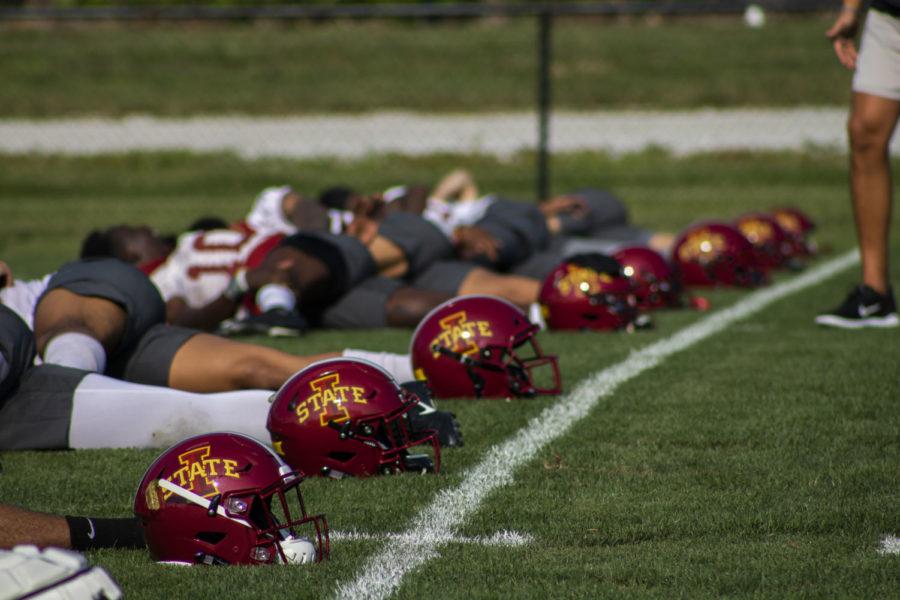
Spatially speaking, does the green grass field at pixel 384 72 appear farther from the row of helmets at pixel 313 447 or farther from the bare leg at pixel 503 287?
the row of helmets at pixel 313 447

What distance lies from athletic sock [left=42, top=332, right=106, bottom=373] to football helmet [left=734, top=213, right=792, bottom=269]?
5605mm

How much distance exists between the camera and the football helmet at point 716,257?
26.9 feet

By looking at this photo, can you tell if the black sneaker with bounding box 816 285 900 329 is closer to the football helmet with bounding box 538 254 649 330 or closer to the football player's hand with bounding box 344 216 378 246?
the football helmet with bounding box 538 254 649 330

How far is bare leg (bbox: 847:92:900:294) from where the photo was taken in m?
6.10

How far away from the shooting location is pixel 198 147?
18.9 m

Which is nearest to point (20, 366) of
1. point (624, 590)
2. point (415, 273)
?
point (624, 590)

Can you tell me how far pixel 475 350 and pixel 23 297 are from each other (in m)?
1.78

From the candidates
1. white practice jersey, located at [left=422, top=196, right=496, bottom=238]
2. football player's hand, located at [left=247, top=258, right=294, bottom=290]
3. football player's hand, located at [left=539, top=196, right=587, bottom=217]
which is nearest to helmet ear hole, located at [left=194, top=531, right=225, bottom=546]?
football player's hand, located at [left=247, top=258, right=294, bottom=290]

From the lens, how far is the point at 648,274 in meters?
7.10

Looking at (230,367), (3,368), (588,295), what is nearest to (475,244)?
(588,295)

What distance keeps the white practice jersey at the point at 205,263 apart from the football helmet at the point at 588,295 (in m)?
1.69

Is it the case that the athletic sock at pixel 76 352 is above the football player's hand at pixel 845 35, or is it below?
below

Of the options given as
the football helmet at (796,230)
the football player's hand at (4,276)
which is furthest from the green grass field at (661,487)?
the football helmet at (796,230)

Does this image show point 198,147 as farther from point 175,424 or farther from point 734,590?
point 734,590
